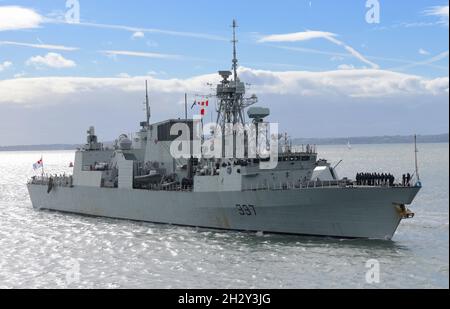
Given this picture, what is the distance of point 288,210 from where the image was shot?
85.4ft

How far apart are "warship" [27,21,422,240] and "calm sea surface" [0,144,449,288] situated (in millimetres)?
833

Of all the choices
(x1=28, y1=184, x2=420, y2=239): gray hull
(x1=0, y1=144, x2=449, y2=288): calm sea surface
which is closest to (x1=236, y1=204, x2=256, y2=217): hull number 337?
(x1=28, y1=184, x2=420, y2=239): gray hull

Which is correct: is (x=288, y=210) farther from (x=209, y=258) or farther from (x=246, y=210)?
(x=209, y=258)

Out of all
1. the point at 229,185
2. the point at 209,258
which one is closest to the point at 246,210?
the point at 229,185

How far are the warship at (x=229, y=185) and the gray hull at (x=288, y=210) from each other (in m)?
0.04

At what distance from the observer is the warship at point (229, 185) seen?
24.8 m

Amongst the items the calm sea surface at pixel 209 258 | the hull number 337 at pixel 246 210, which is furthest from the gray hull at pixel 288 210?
the calm sea surface at pixel 209 258

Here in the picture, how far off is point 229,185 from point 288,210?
11.4 feet

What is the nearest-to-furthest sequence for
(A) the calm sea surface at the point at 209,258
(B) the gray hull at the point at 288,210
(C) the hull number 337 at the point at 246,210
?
(A) the calm sea surface at the point at 209,258 → (B) the gray hull at the point at 288,210 → (C) the hull number 337 at the point at 246,210

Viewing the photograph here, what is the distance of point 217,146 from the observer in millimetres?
31312

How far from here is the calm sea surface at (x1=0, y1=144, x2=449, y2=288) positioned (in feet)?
62.3

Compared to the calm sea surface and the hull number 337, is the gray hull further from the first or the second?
the calm sea surface

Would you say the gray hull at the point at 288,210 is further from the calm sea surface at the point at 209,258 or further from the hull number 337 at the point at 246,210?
the calm sea surface at the point at 209,258
